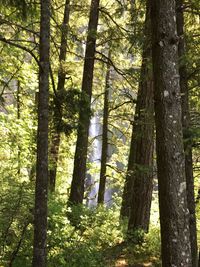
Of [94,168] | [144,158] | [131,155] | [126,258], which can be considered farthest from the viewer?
[94,168]

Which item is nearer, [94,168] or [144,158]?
[144,158]

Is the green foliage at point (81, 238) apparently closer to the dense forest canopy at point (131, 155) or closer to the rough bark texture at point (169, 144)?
the dense forest canopy at point (131, 155)

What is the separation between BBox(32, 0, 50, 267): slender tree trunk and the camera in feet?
17.3

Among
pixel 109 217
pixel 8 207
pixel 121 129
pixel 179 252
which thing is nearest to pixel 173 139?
pixel 179 252

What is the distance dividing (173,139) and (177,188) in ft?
1.70

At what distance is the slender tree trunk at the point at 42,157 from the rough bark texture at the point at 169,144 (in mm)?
1991

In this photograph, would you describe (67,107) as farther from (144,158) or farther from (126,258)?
(126,258)

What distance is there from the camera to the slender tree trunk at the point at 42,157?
17.3ft

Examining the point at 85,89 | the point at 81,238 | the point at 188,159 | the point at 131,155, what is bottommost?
the point at 81,238

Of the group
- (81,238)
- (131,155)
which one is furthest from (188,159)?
(131,155)

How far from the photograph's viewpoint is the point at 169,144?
12.4ft

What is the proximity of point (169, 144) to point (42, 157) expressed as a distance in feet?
7.26

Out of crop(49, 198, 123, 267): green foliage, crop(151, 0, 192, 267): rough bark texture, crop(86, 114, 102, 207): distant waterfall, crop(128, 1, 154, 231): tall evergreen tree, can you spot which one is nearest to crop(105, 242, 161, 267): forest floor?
crop(49, 198, 123, 267): green foliage

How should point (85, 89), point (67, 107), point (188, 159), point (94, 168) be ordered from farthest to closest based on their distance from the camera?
1. point (94, 168)
2. point (85, 89)
3. point (67, 107)
4. point (188, 159)
